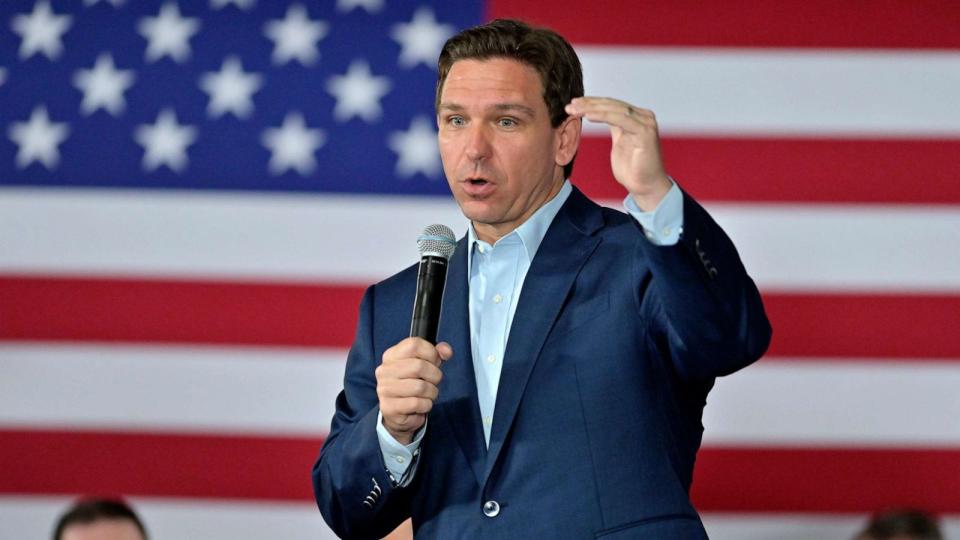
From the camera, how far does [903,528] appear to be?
167 centimetres

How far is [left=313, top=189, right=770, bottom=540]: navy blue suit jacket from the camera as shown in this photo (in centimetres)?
149

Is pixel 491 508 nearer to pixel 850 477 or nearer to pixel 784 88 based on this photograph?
pixel 850 477

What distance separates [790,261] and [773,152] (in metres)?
0.26

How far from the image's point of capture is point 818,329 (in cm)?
294

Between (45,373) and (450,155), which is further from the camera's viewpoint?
(45,373)

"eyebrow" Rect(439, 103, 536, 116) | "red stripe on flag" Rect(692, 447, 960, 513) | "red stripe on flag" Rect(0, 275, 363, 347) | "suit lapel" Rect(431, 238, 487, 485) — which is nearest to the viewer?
"suit lapel" Rect(431, 238, 487, 485)

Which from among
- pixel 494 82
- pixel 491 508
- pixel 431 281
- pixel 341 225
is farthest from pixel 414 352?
pixel 341 225

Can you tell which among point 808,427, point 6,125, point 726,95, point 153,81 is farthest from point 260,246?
point 808,427

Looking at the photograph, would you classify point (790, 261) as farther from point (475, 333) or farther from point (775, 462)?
point (475, 333)

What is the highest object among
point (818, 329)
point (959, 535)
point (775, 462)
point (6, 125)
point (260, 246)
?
point (6, 125)

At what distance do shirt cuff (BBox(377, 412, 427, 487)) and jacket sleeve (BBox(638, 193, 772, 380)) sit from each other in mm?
361

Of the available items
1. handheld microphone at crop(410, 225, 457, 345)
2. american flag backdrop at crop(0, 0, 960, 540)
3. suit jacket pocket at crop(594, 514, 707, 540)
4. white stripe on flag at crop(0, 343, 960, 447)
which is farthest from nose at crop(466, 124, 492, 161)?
white stripe on flag at crop(0, 343, 960, 447)

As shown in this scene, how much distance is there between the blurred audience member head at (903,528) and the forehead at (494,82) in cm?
74

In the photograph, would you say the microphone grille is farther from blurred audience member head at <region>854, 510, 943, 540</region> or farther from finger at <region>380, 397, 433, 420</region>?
blurred audience member head at <region>854, 510, 943, 540</region>
